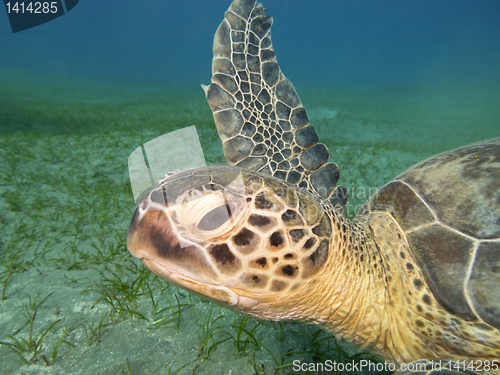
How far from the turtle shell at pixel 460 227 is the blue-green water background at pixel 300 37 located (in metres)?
40.5

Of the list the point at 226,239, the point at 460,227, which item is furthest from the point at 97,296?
the point at 460,227

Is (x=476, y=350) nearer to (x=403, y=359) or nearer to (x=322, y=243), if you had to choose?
(x=403, y=359)

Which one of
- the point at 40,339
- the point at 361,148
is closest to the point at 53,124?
the point at 40,339

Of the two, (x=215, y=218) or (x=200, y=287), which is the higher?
(x=215, y=218)

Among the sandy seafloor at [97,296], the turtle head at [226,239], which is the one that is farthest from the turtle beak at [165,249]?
the sandy seafloor at [97,296]

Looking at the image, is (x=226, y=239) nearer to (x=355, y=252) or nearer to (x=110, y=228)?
(x=355, y=252)

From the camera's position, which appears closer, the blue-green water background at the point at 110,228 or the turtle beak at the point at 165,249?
the turtle beak at the point at 165,249

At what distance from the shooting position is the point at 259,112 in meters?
1.68

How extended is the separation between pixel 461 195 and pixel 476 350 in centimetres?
52

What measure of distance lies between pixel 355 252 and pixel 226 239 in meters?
0.57

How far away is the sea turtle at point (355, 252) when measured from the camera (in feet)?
2.47

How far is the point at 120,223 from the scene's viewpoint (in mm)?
2309

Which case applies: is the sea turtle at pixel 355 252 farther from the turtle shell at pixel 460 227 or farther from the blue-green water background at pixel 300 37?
the blue-green water background at pixel 300 37

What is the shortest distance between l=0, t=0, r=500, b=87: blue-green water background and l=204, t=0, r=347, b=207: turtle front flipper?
39505 mm
